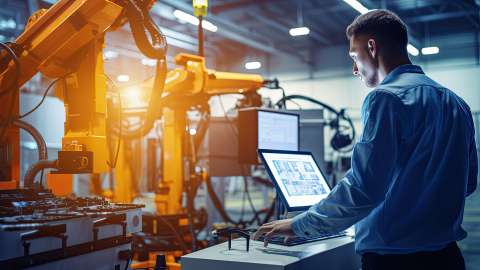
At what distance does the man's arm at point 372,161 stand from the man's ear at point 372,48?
0.20 m

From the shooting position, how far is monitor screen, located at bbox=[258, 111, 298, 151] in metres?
2.82

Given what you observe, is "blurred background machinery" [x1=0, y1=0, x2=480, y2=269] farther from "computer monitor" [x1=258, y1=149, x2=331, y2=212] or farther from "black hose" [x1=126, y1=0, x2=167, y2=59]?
"computer monitor" [x1=258, y1=149, x2=331, y2=212]

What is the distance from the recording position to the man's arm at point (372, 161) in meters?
1.31

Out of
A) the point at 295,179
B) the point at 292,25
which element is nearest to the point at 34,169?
the point at 295,179

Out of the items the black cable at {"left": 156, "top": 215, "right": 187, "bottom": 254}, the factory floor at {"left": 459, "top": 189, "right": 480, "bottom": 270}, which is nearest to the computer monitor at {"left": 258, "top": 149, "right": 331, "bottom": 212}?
the black cable at {"left": 156, "top": 215, "right": 187, "bottom": 254}

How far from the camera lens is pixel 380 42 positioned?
4.86ft

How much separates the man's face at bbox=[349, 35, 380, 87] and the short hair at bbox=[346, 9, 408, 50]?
0.9 inches

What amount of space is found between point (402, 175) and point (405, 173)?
0.01m

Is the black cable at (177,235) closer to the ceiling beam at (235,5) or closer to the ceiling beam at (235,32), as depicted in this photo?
the ceiling beam at (235,32)

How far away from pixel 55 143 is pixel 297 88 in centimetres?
692

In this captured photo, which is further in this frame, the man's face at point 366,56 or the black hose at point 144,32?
the black hose at point 144,32

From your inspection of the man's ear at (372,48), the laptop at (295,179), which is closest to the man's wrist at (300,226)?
the laptop at (295,179)

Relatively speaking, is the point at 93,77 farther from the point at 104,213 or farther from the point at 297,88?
the point at 297,88

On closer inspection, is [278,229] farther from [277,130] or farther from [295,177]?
[277,130]
